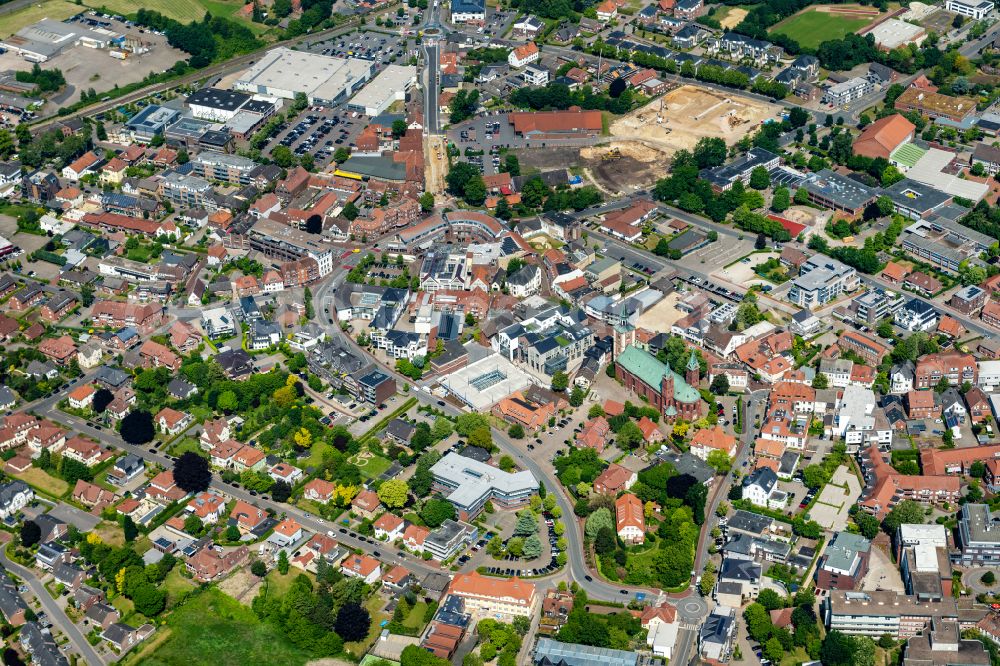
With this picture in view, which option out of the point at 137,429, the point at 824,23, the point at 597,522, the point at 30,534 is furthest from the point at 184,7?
the point at 597,522

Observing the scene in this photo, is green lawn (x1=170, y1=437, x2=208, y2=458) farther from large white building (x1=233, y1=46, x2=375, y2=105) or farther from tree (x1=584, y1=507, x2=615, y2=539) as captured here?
large white building (x1=233, y1=46, x2=375, y2=105)

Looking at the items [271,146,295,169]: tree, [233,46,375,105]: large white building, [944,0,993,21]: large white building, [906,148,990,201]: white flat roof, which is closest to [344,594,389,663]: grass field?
[271,146,295,169]: tree

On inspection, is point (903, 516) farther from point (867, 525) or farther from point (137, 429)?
point (137, 429)

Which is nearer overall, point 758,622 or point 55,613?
point 758,622

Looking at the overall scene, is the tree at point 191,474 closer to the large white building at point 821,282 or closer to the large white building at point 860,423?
the large white building at point 860,423

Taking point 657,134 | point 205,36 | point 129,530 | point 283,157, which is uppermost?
point 657,134

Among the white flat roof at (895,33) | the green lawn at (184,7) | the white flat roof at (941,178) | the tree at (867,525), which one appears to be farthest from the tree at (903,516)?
the green lawn at (184,7)
